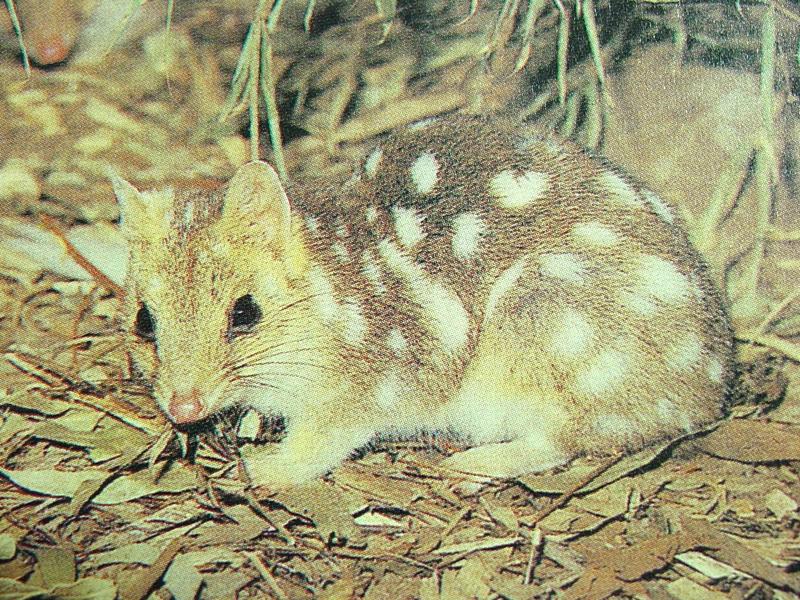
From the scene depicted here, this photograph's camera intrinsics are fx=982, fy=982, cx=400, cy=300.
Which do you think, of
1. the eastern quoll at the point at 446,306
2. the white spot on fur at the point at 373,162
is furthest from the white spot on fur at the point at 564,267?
the white spot on fur at the point at 373,162

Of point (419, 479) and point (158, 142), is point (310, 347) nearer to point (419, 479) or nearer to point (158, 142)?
point (419, 479)

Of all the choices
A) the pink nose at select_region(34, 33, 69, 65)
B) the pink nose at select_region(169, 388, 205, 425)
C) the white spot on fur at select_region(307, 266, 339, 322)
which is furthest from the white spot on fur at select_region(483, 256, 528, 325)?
the pink nose at select_region(34, 33, 69, 65)

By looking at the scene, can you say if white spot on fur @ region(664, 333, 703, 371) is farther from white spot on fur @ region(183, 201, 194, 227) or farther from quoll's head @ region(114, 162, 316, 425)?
white spot on fur @ region(183, 201, 194, 227)

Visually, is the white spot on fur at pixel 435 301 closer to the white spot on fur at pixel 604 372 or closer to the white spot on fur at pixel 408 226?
the white spot on fur at pixel 408 226

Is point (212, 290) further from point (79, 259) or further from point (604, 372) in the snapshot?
point (604, 372)

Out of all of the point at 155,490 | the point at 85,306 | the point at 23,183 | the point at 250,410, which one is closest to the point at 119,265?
the point at 85,306
